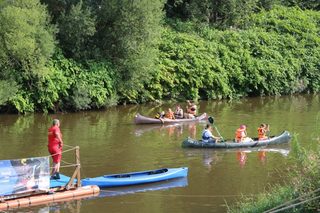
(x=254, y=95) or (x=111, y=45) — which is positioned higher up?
(x=111, y=45)

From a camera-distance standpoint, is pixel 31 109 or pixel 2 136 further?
pixel 31 109

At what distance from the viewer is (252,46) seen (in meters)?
46.6

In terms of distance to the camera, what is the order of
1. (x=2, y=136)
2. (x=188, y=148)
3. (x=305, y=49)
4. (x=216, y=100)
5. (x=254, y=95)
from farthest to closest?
(x=305, y=49), (x=254, y=95), (x=216, y=100), (x=2, y=136), (x=188, y=148)

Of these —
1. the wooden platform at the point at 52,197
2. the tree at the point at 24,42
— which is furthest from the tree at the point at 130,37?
the wooden platform at the point at 52,197

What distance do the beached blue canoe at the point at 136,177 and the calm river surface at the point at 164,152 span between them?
21 centimetres

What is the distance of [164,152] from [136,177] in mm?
5056

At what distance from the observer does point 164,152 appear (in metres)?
23.4

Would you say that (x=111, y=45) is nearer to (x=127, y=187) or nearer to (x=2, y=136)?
(x=2, y=136)

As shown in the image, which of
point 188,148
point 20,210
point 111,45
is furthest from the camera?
point 111,45

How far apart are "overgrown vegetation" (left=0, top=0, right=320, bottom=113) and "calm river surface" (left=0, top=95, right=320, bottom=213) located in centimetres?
161

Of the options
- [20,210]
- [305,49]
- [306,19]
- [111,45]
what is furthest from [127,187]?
[306,19]

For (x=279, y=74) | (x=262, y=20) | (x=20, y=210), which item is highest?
(x=262, y=20)

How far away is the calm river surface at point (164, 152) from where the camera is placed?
16906 millimetres

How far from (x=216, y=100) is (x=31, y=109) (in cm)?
1308
